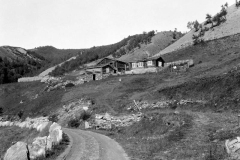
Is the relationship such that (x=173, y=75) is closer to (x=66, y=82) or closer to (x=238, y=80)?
(x=238, y=80)

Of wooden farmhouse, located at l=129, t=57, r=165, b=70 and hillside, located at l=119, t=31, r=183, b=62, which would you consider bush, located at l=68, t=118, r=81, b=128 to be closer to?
wooden farmhouse, located at l=129, t=57, r=165, b=70

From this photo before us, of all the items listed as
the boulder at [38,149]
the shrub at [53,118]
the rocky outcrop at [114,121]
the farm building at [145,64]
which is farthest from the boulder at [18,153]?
the farm building at [145,64]

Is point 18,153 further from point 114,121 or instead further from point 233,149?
point 114,121

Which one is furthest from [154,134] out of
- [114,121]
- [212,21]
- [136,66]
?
[212,21]

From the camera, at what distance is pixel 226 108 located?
81.4 feet

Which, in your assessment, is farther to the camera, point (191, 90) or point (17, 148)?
point (191, 90)

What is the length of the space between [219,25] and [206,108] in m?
76.6

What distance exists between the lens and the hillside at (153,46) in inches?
4924

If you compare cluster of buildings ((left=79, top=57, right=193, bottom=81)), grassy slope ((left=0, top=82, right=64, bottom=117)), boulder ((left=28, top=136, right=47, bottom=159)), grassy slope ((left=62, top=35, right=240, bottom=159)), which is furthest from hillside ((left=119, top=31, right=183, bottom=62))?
boulder ((left=28, top=136, right=47, bottom=159))

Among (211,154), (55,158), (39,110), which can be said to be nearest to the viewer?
(211,154)

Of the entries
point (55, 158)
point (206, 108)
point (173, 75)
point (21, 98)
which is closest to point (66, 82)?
point (21, 98)

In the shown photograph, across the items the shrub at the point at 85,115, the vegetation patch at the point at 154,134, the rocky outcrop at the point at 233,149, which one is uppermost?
the rocky outcrop at the point at 233,149

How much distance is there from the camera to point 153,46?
442ft

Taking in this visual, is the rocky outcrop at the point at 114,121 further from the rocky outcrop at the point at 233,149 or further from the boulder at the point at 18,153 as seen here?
the rocky outcrop at the point at 233,149
